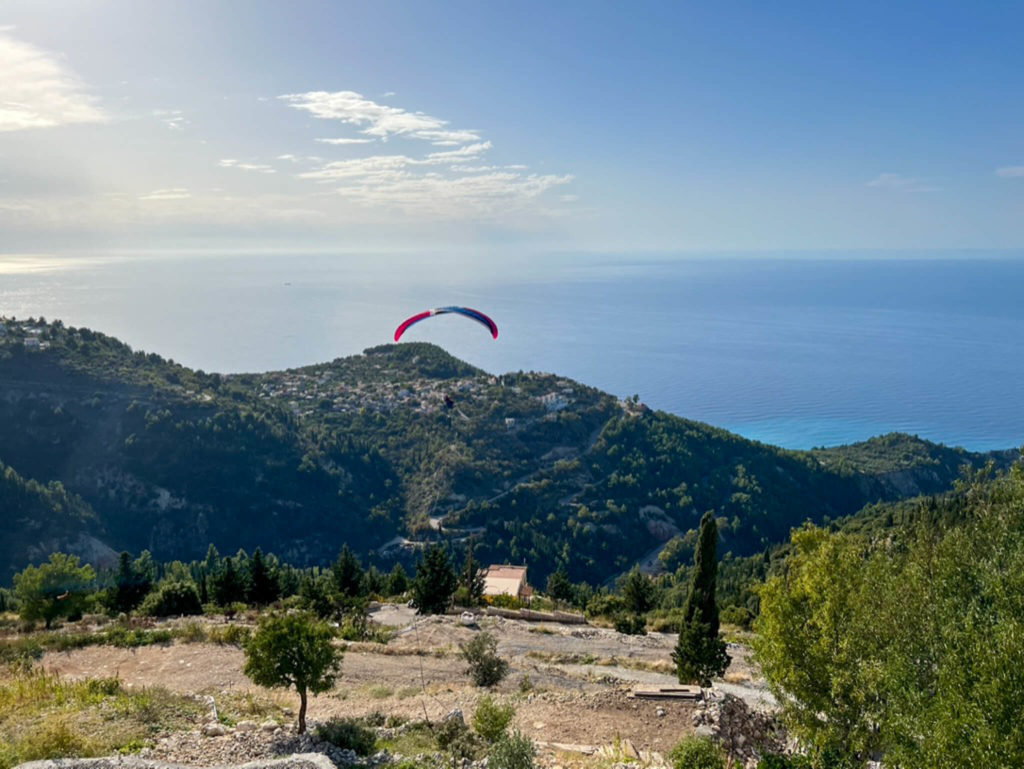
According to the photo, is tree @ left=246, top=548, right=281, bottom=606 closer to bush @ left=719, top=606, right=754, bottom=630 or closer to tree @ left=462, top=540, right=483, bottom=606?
tree @ left=462, top=540, right=483, bottom=606

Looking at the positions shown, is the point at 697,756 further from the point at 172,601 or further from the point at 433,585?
the point at 172,601

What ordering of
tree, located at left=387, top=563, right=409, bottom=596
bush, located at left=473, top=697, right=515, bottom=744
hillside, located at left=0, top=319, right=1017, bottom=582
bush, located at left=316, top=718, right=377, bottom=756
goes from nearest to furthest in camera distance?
1. bush, located at left=473, top=697, right=515, bottom=744
2. bush, located at left=316, top=718, right=377, bottom=756
3. tree, located at left=387, top=563, right=409, bottom=596
4. hillside, located at left=0, top=319, right=1017, bottom=582

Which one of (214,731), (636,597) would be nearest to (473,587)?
(636,597)

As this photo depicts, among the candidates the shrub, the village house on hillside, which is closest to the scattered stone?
the shrub

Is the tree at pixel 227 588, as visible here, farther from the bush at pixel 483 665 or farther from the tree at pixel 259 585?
the bush at pixel 483 665

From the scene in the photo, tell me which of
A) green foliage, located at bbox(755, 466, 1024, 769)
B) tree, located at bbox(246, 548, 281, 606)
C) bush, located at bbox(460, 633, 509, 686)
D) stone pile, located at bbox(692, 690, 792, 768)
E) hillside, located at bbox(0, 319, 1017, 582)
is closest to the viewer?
green foliage, located at bbox(755, 466, 1024, 769)

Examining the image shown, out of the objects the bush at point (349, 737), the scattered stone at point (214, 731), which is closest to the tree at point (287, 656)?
the bush at point (349, 737)

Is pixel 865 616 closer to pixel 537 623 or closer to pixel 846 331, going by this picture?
pixel 537 623

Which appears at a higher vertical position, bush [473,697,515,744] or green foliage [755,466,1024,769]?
green foliage [755,466,1024,769]
